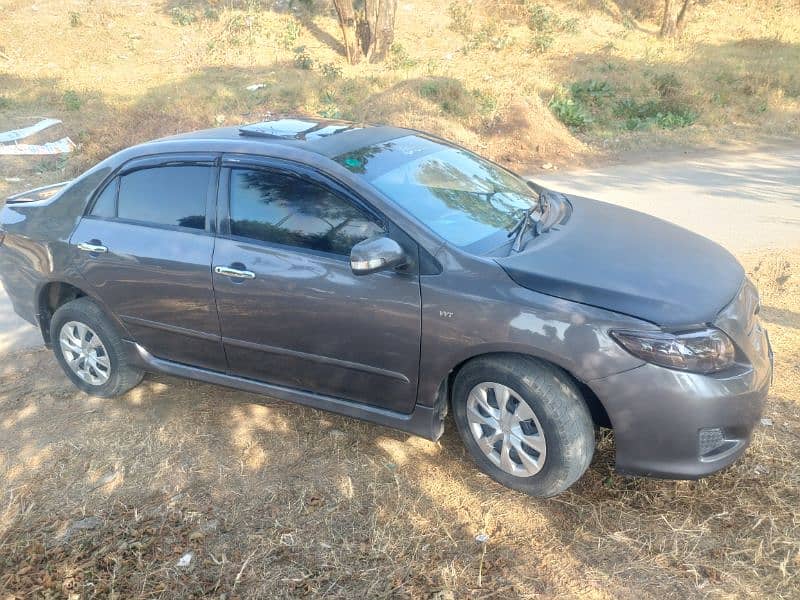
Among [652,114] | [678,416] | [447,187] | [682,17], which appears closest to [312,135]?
[447,187]

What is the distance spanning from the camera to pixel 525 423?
299cm

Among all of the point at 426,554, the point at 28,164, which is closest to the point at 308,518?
the point at 426,554

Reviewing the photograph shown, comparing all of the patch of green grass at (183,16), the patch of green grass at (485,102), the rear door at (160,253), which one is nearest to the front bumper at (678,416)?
the rear door at (160,253)

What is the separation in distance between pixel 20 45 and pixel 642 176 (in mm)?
19146

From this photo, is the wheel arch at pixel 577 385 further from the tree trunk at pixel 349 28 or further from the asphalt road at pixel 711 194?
the tree trunk at pixel 349 28

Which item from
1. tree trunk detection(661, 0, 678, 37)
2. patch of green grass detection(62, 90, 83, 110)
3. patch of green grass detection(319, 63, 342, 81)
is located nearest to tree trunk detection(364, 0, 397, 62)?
patch of green grass detection(319, 63, 342, 81)

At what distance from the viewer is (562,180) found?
9.95m

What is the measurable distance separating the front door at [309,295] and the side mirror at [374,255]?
0.12m

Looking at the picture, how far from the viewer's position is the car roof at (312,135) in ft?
11.6

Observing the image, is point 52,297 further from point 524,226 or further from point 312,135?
point 524,226

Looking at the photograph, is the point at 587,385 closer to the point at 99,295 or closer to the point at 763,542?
the point at 763,542

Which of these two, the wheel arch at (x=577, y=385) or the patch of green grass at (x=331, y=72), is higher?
the wheel arch at (x=577, y=385)

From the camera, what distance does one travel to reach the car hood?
280 cm

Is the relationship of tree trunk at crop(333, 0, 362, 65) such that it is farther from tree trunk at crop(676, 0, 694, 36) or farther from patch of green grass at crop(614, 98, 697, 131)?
tree trunk at crop(676, 0, 694, 36)
